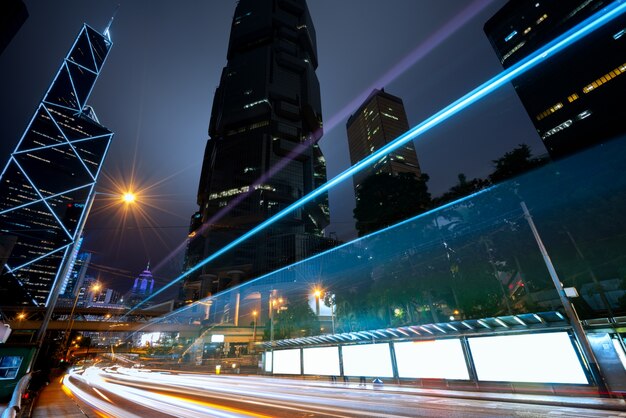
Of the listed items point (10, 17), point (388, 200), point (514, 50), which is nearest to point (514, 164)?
point (388, 200)

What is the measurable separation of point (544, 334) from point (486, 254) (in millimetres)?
11042

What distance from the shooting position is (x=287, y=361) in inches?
978

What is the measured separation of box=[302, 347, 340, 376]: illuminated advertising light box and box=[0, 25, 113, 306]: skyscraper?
265 feet

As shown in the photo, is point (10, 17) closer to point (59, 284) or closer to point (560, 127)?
point (59, 284)

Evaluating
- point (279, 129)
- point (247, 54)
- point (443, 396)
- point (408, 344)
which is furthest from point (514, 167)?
point (247, 54)

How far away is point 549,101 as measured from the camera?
2709 inches

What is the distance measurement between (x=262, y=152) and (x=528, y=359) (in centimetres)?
10854

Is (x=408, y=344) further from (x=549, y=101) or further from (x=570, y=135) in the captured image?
(x=549, y=101)

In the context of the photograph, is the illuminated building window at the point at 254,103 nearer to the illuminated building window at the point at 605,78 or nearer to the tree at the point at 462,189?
the illuminated building window at the point at 605,78

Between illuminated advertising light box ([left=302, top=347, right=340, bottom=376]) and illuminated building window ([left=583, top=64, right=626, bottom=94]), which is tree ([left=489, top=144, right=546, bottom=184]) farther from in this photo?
illuminated building window ([left=583, top=64, right=626, bottom=94])

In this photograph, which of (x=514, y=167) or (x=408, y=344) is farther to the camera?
(x=514, y=167)

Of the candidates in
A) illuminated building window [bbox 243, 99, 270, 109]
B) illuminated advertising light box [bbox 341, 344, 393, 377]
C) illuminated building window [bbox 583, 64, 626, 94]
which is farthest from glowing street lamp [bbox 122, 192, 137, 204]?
illuminated building window [bbox 243, 99, 270, 109]

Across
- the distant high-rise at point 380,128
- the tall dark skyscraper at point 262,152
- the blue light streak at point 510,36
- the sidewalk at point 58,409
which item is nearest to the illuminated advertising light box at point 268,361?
the sidewalk at point 58,409

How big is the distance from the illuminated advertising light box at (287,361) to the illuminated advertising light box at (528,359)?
15398 millimetres
